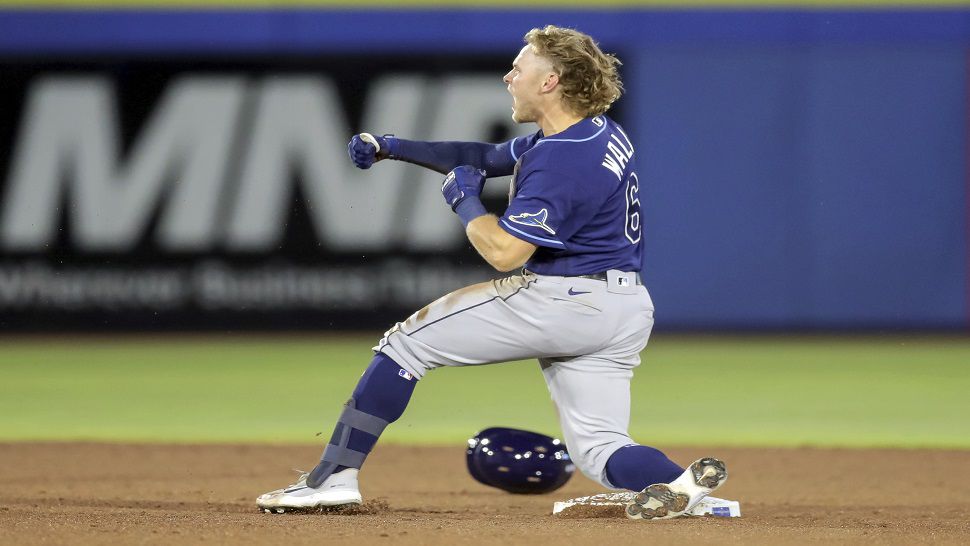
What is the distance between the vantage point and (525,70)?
4.61 meters

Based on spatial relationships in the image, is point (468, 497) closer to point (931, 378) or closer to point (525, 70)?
point (525, 70)

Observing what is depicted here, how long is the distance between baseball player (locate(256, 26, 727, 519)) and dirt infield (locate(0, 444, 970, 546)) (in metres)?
0.19

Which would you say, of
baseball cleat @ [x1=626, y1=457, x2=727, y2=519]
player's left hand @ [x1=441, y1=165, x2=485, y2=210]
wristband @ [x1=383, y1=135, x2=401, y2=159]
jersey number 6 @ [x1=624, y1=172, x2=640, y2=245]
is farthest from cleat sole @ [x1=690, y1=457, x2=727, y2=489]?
wristband @ [x1=383, y1=135, x2=401, y2=159]

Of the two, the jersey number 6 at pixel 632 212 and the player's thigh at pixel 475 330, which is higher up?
the jersey number 6 at pixel 632 212

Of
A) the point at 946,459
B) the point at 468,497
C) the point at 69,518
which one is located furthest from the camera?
the point at 946,459

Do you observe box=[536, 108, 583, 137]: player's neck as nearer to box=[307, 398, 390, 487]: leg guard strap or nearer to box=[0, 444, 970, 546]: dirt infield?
box=[307, 398, 390, 487]: leg guard strap

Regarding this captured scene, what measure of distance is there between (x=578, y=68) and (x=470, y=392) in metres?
5.22

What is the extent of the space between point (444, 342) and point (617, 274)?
615 millimetres

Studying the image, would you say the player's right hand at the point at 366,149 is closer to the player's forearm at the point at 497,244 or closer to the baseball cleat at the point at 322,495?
the player's forearm at the point at 497,244

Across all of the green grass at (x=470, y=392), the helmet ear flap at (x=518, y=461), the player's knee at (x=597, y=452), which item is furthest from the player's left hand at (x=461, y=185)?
the green grass at (x=470, y=392)

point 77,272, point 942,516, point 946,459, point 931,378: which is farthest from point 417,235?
point 942,516

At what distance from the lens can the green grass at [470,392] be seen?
768cm

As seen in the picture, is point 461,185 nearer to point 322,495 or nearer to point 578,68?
point 578,68

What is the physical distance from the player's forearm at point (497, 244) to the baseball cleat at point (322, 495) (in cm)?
88
